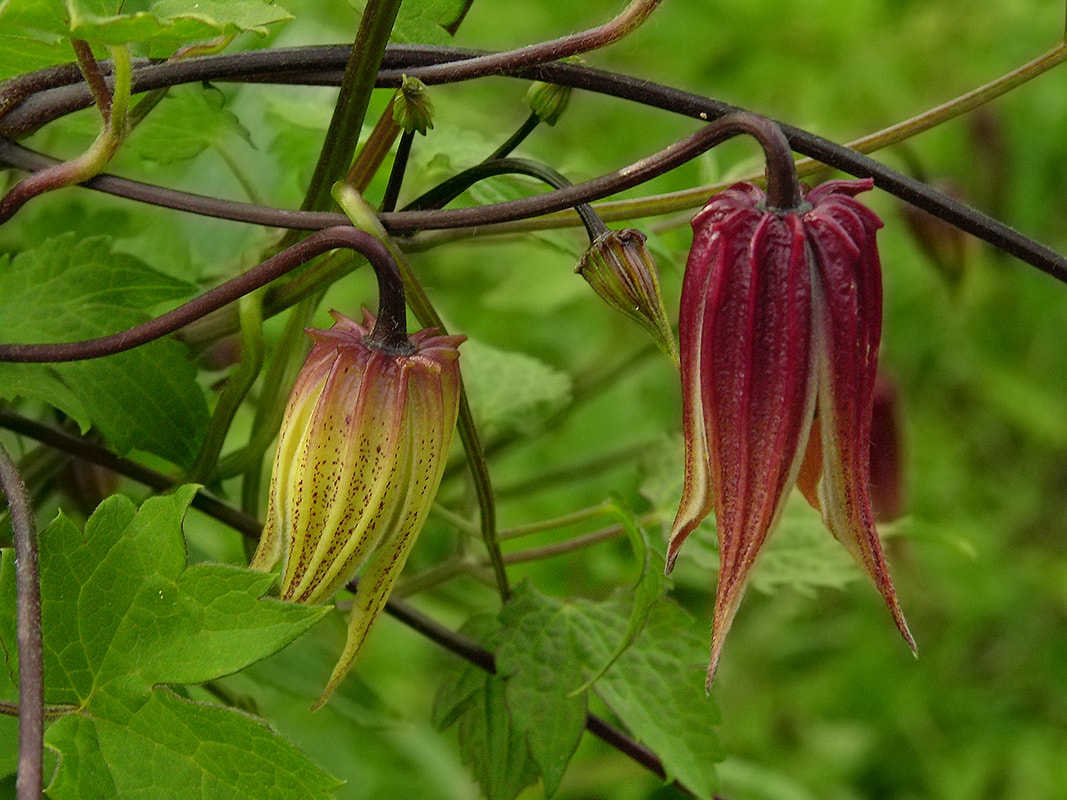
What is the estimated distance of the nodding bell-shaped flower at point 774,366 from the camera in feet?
1.69

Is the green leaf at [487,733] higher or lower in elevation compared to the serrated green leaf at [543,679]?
lower

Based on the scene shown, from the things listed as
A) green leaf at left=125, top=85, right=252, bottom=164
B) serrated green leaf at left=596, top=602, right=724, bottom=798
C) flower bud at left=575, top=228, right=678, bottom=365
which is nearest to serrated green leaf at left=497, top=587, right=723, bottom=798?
serrated green leaf at left=596, top=602, right=724, bottom=798

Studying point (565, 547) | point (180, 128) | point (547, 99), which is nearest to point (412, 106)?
point (547, 99)

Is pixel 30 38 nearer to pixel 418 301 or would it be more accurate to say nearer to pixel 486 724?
pixel 418 301

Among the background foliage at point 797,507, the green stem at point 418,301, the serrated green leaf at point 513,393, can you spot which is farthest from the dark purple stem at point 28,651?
the serrated green leaf at point 513,393

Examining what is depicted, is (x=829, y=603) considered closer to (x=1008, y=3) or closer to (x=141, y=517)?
(x=1008, y=3)

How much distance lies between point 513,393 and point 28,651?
640mm

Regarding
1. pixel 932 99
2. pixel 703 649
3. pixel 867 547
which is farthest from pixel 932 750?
pixel 867 547

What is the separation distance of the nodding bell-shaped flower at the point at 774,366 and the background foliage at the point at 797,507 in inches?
13.6

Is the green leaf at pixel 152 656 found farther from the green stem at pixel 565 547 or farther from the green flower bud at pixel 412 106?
the green stem at pixel 565 547

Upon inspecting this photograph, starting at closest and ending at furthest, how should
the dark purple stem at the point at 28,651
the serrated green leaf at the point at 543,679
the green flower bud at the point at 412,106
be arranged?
the dark purple stem at the point at 28,651, the green flower bud at the point at 412,106, the serrated green leaf at the point at 543,679

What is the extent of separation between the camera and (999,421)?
2.35 meters

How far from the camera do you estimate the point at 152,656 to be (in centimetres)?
55

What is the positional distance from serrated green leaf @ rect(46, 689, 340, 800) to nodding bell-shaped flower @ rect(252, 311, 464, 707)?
0.11 ft
